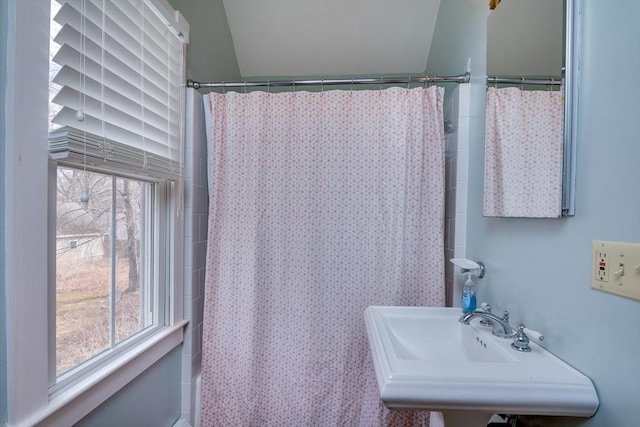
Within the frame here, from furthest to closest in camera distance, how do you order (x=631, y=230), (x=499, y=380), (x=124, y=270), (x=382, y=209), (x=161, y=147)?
1. (x=382, y=209)
2. (x=161, y=147)
3. (x=124, y=270)
4. (x=499, y=380)
5. (x=631, y=230)

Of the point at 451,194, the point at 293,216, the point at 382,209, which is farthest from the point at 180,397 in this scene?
the point at 451,194

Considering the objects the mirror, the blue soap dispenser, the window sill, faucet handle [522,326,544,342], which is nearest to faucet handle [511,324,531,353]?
faucet handle [522,326,544,342]

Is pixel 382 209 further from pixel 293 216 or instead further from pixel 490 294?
pixel 490 294

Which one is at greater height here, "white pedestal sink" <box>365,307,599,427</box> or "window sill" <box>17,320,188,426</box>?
"white pedestal sink" <box>365,307,599,427</box>

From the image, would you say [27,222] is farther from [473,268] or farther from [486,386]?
[473,268]

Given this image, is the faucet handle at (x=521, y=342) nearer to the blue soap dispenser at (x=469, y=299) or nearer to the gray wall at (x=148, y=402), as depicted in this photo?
the blue soap dispenser at (x=469, y=299)

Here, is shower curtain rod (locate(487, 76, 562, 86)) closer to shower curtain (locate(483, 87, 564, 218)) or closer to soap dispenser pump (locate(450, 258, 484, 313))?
shower curtain (locate(483, 87, 564, 218))

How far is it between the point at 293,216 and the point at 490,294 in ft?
3.14

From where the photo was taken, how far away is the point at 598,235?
69 centimetres

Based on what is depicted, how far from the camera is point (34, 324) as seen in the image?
30.8 inches

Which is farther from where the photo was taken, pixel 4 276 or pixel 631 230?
pixel 4 276

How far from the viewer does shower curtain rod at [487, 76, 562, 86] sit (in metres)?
0.81

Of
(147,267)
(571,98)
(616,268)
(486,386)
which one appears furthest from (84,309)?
(571,98)

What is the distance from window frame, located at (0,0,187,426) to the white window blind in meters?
0.07
